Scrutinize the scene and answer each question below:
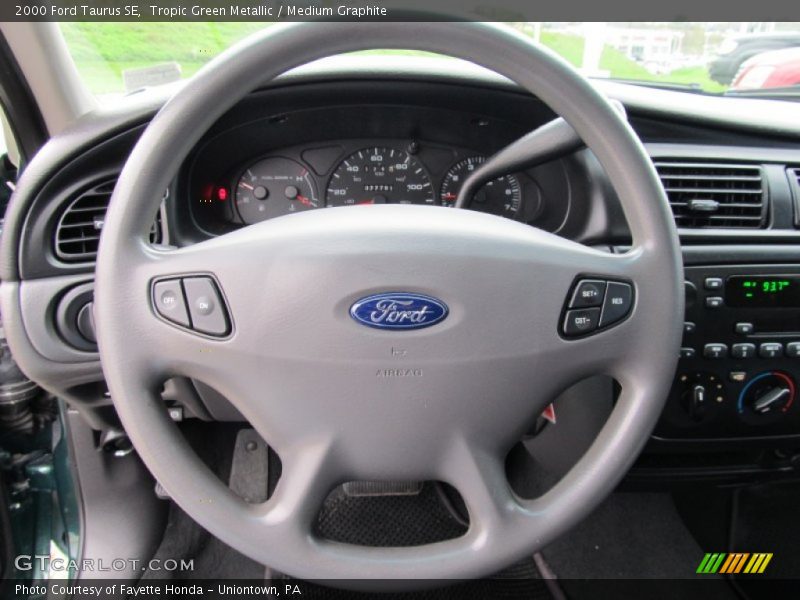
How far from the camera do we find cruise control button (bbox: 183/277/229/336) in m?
0.82

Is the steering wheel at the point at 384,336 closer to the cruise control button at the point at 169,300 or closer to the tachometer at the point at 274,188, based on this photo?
the cruise control button at the point at 169,300

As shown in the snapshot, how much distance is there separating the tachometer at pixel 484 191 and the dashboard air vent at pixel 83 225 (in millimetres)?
566

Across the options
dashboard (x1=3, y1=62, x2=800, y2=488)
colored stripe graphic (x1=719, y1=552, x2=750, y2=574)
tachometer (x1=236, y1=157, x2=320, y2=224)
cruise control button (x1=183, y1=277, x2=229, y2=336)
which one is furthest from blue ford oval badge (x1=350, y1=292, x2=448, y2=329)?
colored stripe graphic (x1=719, y1=552, x2=750, y2=574)

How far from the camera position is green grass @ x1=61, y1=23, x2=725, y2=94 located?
1.22m

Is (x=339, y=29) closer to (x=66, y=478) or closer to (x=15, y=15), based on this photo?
(x=15, y=15)

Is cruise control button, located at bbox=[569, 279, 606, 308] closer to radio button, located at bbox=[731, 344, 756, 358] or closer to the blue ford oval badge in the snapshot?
the blue ford oval badge

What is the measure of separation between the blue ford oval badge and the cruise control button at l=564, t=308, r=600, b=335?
7.1 inches

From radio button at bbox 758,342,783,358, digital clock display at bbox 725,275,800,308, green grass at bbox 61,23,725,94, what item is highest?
green grass at bbox 61,23,725,94

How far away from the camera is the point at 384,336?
812 mm

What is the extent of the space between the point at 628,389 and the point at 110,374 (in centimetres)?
67

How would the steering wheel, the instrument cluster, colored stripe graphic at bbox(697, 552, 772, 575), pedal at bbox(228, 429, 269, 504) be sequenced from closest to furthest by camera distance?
the steering wheel
the instrument cluster
colored stripe graphic at bbox(697, 552, 772, 575)
pedal at bbox(228, 429, 269, 504)

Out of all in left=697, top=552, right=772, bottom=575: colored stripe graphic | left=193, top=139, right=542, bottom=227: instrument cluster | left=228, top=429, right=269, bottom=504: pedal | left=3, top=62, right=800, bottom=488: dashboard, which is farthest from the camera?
left=228, top=429, right=269, bottom=504: pedal

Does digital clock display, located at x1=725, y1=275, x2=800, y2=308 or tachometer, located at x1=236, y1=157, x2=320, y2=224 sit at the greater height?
tachometer, located at x1=236, y1=157, x2=320, y2=224

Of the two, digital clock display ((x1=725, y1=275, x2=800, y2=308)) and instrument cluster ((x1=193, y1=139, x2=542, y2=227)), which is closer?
digital clock display ((x1=725, y1=275, x2=800, y2=308))
